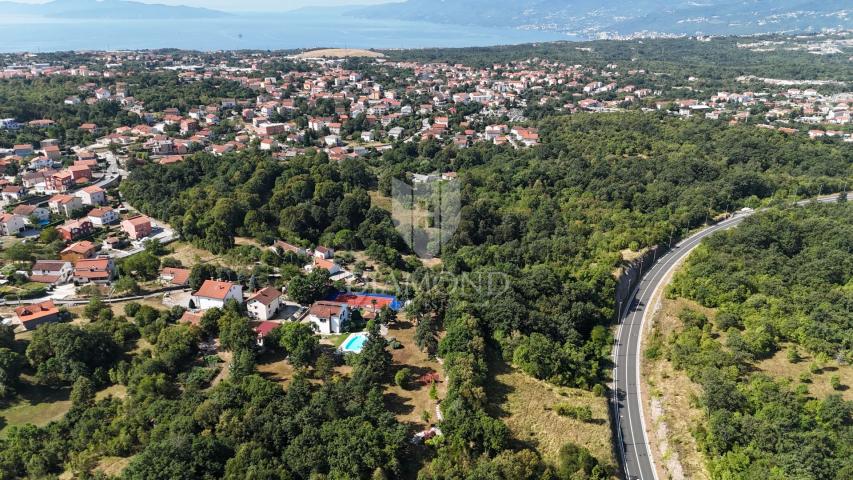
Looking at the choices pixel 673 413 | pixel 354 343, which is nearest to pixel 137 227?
pixel 354 343

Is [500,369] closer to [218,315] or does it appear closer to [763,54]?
[218,315]

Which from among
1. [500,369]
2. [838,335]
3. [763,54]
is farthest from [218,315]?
[763,54]

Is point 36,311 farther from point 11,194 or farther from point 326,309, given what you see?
point 11,194

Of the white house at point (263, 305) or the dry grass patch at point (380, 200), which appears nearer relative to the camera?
the white house at point (263, 305)

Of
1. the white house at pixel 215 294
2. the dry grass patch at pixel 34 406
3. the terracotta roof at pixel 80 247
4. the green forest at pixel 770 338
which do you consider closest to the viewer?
the green forest at pixel 770 338

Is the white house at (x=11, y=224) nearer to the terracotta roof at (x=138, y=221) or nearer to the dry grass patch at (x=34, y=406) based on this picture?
the terracotta roof at (x=138, y=221)

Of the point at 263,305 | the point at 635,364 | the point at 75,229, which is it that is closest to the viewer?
the point at 635,364

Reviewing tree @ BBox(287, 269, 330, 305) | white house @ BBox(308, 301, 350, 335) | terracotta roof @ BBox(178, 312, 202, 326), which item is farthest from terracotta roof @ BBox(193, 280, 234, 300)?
white house @ BBox(308, 301, 350, 335)

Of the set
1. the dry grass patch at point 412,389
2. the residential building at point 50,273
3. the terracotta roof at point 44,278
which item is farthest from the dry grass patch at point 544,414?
the terracotta roof at point 44,278
